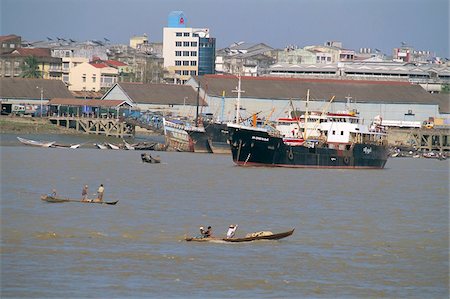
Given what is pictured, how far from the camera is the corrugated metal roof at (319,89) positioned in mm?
109625

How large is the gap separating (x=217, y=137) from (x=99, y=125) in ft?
54.1

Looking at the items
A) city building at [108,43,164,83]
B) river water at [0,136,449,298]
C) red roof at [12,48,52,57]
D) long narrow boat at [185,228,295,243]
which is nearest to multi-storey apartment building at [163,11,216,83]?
city building at [108,43,164,83]

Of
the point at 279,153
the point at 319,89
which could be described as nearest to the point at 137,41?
the point at 319,89

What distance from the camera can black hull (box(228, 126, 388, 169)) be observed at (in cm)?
6581

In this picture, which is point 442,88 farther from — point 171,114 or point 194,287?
point 194,287

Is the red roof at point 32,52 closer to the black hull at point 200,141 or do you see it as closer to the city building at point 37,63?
the city building at point 37,63

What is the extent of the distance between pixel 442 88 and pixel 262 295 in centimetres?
11223

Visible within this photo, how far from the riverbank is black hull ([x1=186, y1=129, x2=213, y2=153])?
1386cm

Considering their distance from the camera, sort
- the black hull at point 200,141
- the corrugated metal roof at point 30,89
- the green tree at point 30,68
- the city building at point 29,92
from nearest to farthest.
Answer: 1. the black hull at point 200,141
2. the city building at point 29,92
3. the corrugated metal roof at point 30,89
4. the green tree at point 30,68

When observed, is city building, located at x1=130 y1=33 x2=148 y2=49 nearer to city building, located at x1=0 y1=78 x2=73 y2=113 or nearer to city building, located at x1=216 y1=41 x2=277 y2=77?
city building, located at x1=216 y1=41 x2=277 y2=77

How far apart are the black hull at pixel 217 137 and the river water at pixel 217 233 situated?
67.3 ft

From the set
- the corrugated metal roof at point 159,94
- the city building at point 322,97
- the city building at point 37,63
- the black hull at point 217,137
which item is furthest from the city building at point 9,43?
the black hull at point 217,137

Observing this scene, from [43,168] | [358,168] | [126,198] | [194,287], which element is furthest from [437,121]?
[194,287]

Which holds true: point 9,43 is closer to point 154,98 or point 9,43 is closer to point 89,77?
point 89,77
